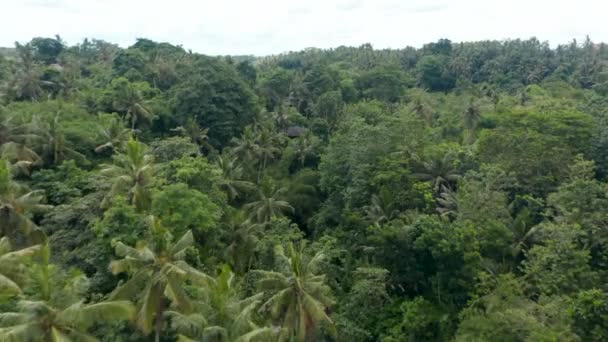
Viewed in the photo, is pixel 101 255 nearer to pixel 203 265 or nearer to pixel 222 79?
pixel 203 265

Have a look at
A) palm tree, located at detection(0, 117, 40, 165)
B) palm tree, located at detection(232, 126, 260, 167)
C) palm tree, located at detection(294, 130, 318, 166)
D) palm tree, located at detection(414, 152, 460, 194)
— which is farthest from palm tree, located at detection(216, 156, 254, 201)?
palm tree, located at detection(414, 152, 460, 194)

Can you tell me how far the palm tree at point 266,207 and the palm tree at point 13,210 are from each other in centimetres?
1202

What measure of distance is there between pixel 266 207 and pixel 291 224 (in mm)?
2996

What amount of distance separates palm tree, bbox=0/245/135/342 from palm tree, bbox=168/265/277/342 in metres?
1.60

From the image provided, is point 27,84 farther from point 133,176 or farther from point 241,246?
point 241,246

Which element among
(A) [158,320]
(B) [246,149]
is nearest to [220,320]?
(A) [158,320]

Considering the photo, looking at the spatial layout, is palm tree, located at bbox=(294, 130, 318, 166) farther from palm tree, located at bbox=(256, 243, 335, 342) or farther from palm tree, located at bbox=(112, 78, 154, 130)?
palm tree, located at bbox=(256, 243, 335, 342)

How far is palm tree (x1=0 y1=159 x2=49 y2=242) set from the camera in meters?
20.9

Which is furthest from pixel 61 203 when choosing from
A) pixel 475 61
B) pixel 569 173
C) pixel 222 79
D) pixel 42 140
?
pixel 475 61

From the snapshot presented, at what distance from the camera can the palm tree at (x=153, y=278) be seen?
15.4 m

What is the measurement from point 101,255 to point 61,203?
8.02 meters

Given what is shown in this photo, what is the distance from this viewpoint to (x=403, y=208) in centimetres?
2794

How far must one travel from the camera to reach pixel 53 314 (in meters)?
13.1

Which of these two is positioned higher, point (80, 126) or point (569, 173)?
point (80, 126)
